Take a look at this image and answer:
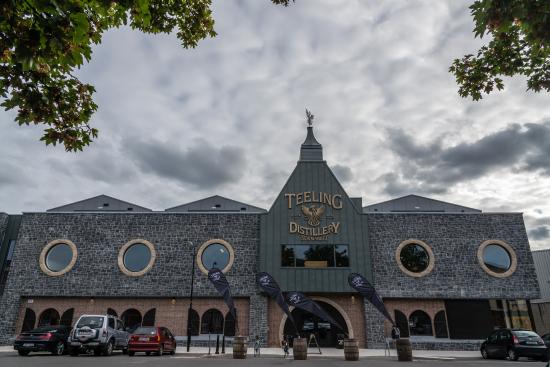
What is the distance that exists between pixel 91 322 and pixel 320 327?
1314 centimetres

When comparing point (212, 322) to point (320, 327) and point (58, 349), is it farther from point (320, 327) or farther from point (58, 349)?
point (58, 349)

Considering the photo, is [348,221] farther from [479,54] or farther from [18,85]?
[18,85]

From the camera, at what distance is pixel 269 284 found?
60.2ft

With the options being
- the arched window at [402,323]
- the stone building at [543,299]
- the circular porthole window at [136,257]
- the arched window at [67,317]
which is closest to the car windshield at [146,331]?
the circular porthole window at [136,257]

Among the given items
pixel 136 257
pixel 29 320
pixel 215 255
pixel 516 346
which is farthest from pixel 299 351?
pixel 29 320

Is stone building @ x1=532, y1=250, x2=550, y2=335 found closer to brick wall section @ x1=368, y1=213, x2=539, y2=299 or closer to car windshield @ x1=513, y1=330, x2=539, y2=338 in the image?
brick wall section @ x1=368, y1=213, x2=539, y2=299

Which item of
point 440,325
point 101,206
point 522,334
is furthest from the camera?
point 101,206

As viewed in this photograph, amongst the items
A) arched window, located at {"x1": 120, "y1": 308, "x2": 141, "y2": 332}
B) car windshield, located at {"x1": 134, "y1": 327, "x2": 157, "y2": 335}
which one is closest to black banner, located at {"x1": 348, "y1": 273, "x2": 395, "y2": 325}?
car windshield, located at {"x1": 134, "y1": 327, "x2": 157, "y2": 335}

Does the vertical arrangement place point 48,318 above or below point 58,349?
above

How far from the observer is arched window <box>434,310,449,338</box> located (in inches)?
887

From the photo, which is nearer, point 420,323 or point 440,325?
point 440,325

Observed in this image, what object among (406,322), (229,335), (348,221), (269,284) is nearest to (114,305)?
(229,335)

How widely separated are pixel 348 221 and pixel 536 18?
19.9m

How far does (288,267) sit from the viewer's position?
77.3 ft
